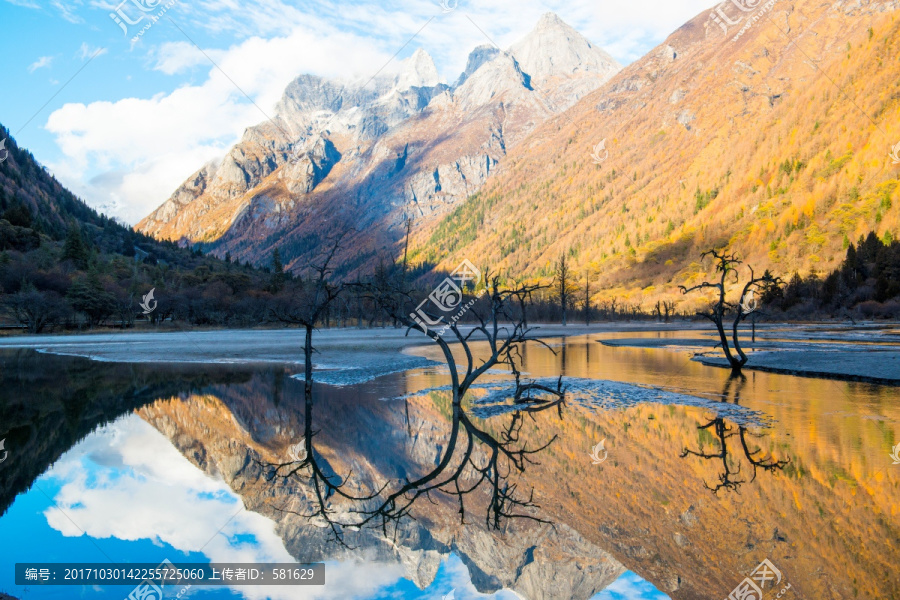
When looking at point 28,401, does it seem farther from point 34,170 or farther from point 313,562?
point 34,170

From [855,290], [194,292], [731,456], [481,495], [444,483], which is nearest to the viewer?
[481,495]

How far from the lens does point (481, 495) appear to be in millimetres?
10266

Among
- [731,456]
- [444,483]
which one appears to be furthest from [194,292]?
[731,456]

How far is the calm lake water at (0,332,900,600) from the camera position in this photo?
25.2 ft

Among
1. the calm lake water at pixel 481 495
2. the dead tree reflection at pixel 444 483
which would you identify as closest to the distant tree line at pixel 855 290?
the calm lake water at pixel 481 495

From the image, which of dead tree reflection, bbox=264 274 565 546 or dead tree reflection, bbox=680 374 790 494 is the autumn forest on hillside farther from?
dead tree reflection, bbox=264 274 565 546

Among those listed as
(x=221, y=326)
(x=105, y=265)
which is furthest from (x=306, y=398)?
(x=105, y=265)

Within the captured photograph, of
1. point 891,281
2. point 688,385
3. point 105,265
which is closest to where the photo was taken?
point 688,385

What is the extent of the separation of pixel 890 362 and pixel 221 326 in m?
89.0

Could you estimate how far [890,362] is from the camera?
87.5ft

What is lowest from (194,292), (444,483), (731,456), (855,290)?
(731,456)

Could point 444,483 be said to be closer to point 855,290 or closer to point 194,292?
point 194,292

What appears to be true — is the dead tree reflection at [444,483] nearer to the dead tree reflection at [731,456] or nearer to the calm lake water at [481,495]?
the calm lake water at [481,495]

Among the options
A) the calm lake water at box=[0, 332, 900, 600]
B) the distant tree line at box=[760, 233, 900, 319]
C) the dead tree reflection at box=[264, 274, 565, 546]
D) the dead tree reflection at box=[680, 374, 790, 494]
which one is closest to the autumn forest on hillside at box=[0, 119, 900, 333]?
the distant tree line at box=[760, 233, 900, 319]
